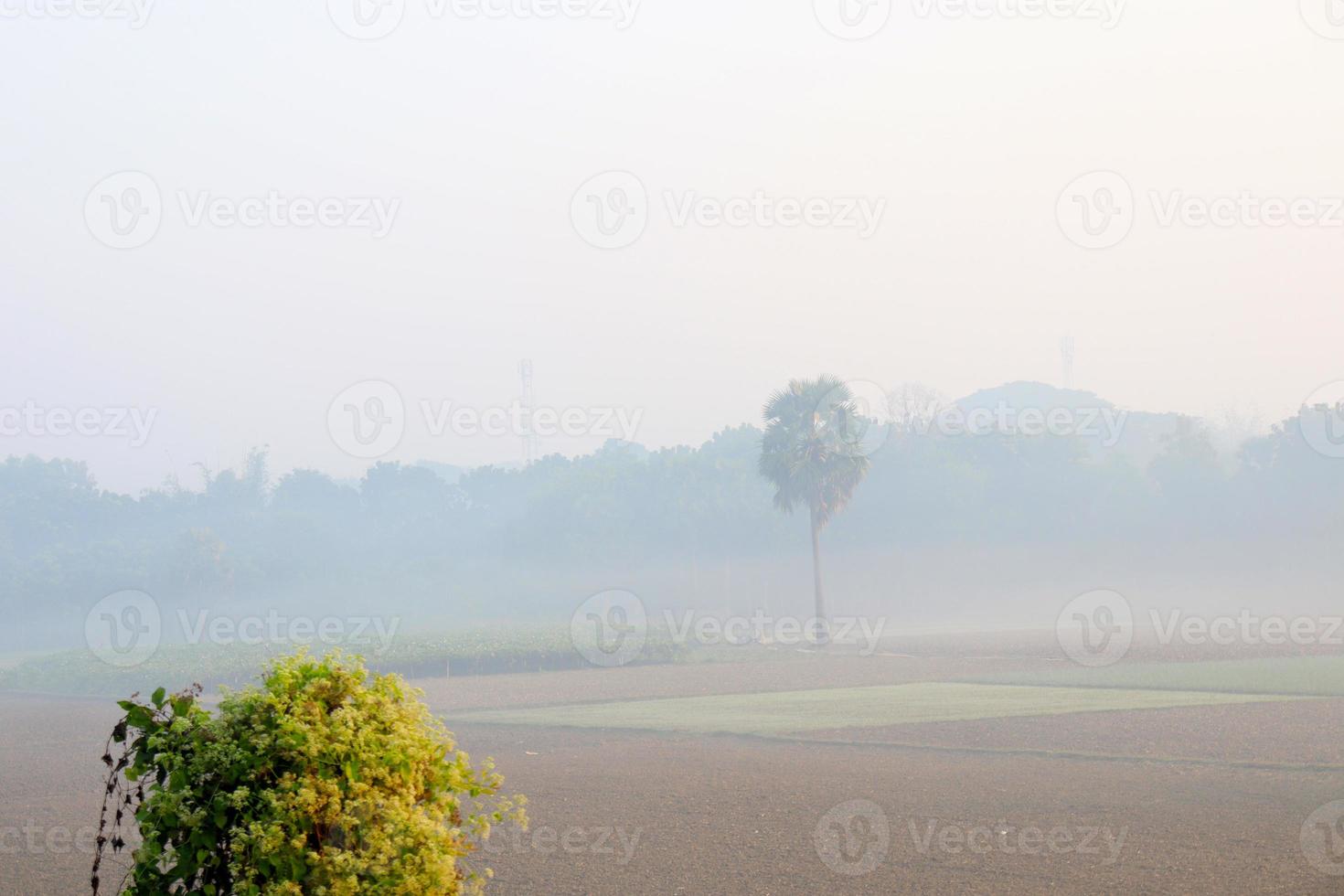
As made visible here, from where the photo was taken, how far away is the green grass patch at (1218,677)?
1049 inches

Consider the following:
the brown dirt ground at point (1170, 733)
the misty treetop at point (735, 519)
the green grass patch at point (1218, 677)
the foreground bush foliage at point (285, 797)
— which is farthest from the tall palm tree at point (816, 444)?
the foreground bush foliage at point (285, 797)

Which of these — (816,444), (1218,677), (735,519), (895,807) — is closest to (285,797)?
(895,807)

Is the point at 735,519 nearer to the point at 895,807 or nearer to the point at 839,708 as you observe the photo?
the point at 839,708

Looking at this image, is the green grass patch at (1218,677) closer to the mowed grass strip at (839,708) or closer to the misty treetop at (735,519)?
the mowed grass strip at (839,708)

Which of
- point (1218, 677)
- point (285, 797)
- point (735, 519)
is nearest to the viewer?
point (285, 797)

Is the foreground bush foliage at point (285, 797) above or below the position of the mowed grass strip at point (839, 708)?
above

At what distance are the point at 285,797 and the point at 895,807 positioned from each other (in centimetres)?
1012

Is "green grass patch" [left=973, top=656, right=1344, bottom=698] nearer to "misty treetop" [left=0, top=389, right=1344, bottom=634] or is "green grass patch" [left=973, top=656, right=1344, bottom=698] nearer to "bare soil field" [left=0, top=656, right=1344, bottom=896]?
"bare soil field" [left=0, top=656, right=1344, bottom=896]

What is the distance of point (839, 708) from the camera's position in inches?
1003

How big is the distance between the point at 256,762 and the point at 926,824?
30.1 ft

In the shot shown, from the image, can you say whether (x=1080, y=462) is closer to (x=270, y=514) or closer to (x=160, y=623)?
(x=160, y=623)

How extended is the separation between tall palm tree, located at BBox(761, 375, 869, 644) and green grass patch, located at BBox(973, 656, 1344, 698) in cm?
2192

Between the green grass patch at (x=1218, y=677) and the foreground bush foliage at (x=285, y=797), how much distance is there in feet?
84.0

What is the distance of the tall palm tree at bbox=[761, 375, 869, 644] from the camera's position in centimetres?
5459
